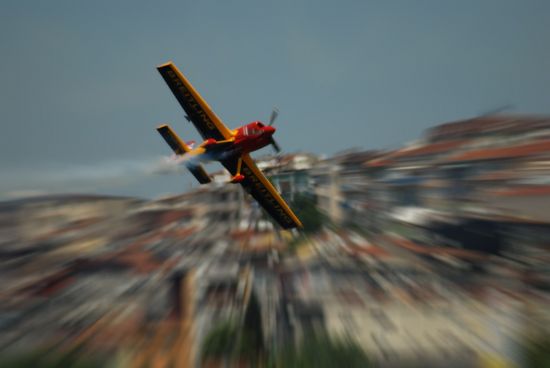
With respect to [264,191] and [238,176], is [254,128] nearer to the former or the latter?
[238,176]

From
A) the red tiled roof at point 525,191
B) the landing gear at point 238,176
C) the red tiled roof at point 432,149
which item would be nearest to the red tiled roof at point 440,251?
the red tiled roof at point 525,191

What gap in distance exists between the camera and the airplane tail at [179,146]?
28812mm

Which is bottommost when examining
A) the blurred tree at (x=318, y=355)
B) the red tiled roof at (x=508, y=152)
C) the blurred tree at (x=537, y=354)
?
the blurred tree at (x=537, y=354)

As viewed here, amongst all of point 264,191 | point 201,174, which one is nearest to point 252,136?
point 264,191

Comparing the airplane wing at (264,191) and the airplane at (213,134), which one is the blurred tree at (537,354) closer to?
the airplane wing at (264,191)

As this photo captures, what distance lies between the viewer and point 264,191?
28.2 meters

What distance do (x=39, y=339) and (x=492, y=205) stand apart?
80.1 meters

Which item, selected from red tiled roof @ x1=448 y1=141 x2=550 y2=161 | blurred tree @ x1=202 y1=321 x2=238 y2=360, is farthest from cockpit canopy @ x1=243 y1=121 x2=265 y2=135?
red tiled roof @ x1=448 y1=141 x2=550 y2=161

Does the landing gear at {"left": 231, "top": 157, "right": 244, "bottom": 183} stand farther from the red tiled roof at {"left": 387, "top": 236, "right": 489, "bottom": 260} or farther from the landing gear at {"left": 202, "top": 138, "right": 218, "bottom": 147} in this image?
the red tiled roof at {"left": 387, "top": 236, "right": 489, "bottom": 260}

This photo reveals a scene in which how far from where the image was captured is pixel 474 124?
88.7 m

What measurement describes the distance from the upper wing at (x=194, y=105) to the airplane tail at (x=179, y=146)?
505cm

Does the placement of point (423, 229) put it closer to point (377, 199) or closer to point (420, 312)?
point (377, 199)

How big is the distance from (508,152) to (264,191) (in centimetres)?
5995

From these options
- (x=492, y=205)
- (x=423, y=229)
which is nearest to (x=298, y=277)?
(x=423, y=229)
